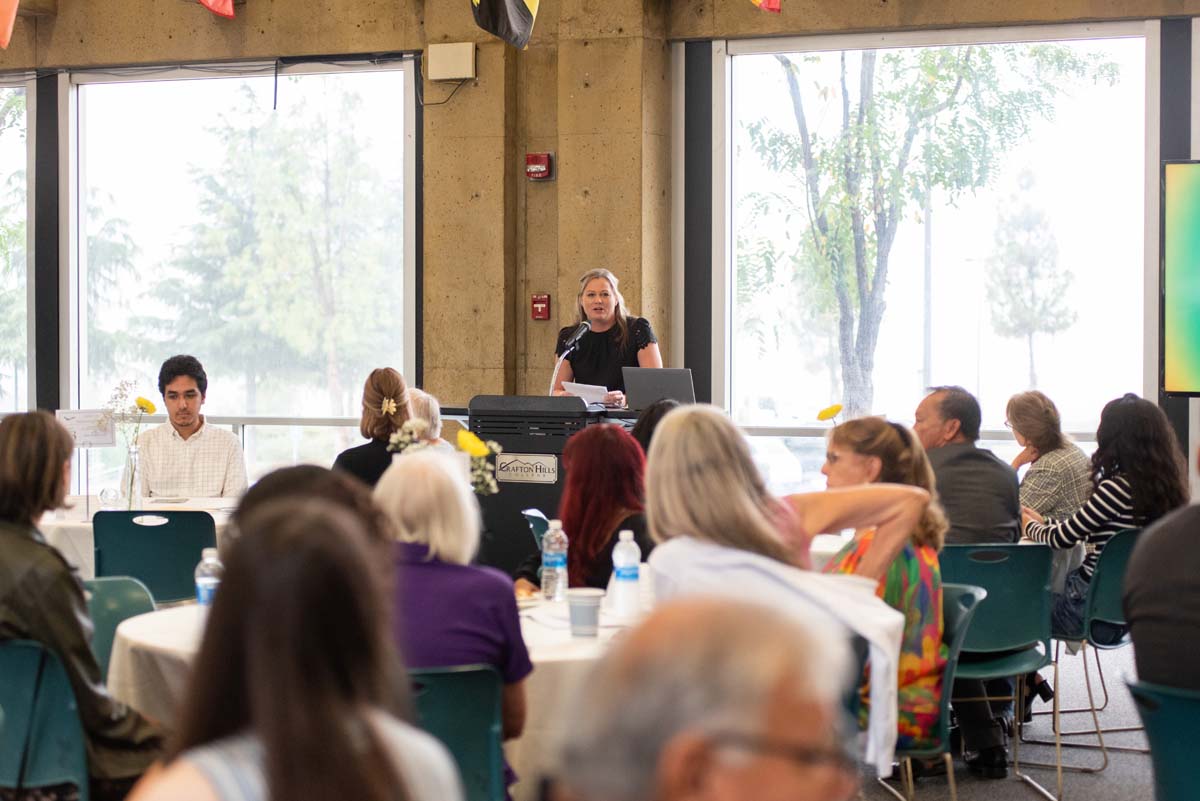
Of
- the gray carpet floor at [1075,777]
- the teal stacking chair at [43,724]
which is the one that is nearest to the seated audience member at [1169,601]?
the gray carpet floor at [1075,777]

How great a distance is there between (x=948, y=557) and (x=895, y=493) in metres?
1.04

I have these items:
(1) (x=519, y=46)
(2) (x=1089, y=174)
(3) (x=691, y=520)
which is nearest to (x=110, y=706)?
(3) (x=691, y=520)

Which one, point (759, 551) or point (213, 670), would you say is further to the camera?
point (759, 551)

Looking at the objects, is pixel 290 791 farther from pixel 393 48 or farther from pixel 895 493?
pixel 393 48

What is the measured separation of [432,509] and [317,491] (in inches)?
14.6

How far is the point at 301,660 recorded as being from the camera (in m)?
1.28

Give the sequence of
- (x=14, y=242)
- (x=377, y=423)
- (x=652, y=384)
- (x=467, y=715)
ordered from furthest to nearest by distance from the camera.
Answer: (x=14, y=242)
(x=652, y=384)
(x=377, y=423)
(x=467, y=715)

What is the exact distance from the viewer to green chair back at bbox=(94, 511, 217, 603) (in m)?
4.80

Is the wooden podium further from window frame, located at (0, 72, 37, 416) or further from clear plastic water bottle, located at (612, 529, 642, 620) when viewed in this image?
window frame, located at (0, 72, 37, 416)

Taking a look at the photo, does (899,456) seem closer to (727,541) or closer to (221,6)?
(727,541)

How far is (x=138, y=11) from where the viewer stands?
334 inches

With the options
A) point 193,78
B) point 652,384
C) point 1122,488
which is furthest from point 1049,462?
point 193,78

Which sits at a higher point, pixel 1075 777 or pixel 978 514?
pixel 978 514

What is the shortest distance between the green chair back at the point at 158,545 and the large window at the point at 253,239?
355 cm
